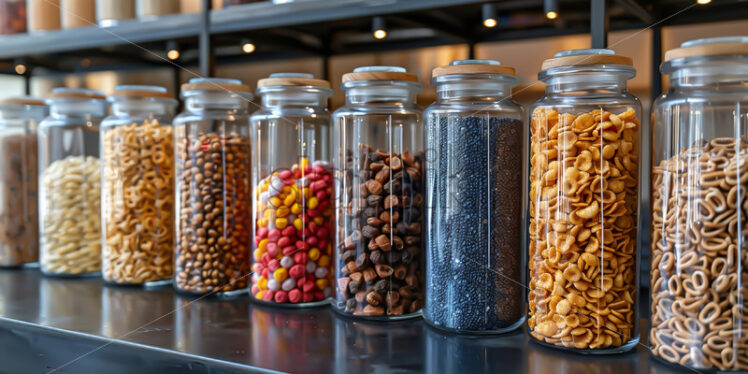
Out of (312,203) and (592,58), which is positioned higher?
(592,58)

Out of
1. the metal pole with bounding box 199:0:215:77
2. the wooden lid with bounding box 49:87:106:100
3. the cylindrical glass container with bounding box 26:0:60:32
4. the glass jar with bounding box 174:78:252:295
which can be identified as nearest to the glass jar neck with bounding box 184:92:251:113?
the glass jar with bounding box 174:78:252:295

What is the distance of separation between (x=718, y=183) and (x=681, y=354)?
14 cm

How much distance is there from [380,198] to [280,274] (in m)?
0.16

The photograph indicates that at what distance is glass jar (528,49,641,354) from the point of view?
55 centimetres

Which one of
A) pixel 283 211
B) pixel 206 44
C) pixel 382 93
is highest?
pixel 206 44

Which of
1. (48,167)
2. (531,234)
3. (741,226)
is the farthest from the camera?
(48,167)

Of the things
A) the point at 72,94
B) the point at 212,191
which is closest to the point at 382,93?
the point at 212,191

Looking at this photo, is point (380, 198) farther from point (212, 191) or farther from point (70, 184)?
point (70, 184)

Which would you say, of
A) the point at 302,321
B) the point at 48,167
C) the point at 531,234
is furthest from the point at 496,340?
the point at 48,167

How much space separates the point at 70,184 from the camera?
0.93 meters

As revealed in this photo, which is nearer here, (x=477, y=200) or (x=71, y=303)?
(x=477, y=200)

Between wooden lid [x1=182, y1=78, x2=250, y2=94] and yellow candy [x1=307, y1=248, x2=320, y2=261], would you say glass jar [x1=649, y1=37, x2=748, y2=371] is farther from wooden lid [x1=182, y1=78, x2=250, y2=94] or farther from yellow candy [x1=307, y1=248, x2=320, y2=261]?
wooden lid [x1=182, y1=78, x2=250, y2=94]

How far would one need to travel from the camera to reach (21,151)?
3.32 ft

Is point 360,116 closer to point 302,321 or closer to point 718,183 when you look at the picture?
point 302,321
